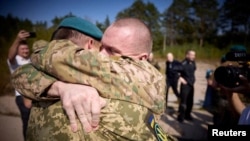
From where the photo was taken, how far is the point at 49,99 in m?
0.81

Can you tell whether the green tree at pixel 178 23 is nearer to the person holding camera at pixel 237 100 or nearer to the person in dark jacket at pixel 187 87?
the person in dark jacket at pixel 187 87

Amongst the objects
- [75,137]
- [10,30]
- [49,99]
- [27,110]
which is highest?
[10,30]

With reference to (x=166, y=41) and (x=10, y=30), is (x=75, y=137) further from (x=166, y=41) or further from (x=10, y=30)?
(x=166, y=41)

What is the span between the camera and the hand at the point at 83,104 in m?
0.73

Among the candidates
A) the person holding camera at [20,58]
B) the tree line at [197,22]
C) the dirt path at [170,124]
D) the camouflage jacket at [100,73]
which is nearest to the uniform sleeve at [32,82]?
the camouflage jacket at [100,73]

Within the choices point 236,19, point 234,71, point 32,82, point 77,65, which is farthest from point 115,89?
point 236,19

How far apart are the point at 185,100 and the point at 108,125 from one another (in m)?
4.65

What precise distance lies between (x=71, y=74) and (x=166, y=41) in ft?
92.6

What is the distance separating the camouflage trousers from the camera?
757 mm

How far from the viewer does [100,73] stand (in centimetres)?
73

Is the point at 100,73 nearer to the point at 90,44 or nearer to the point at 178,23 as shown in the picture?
the point at 90,44

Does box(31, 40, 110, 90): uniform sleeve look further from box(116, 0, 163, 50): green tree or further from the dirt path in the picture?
box(116, 0, 163, 50): green tree

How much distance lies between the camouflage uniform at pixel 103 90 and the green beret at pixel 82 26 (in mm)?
186

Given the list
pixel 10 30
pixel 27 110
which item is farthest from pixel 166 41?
pixel 27 110
